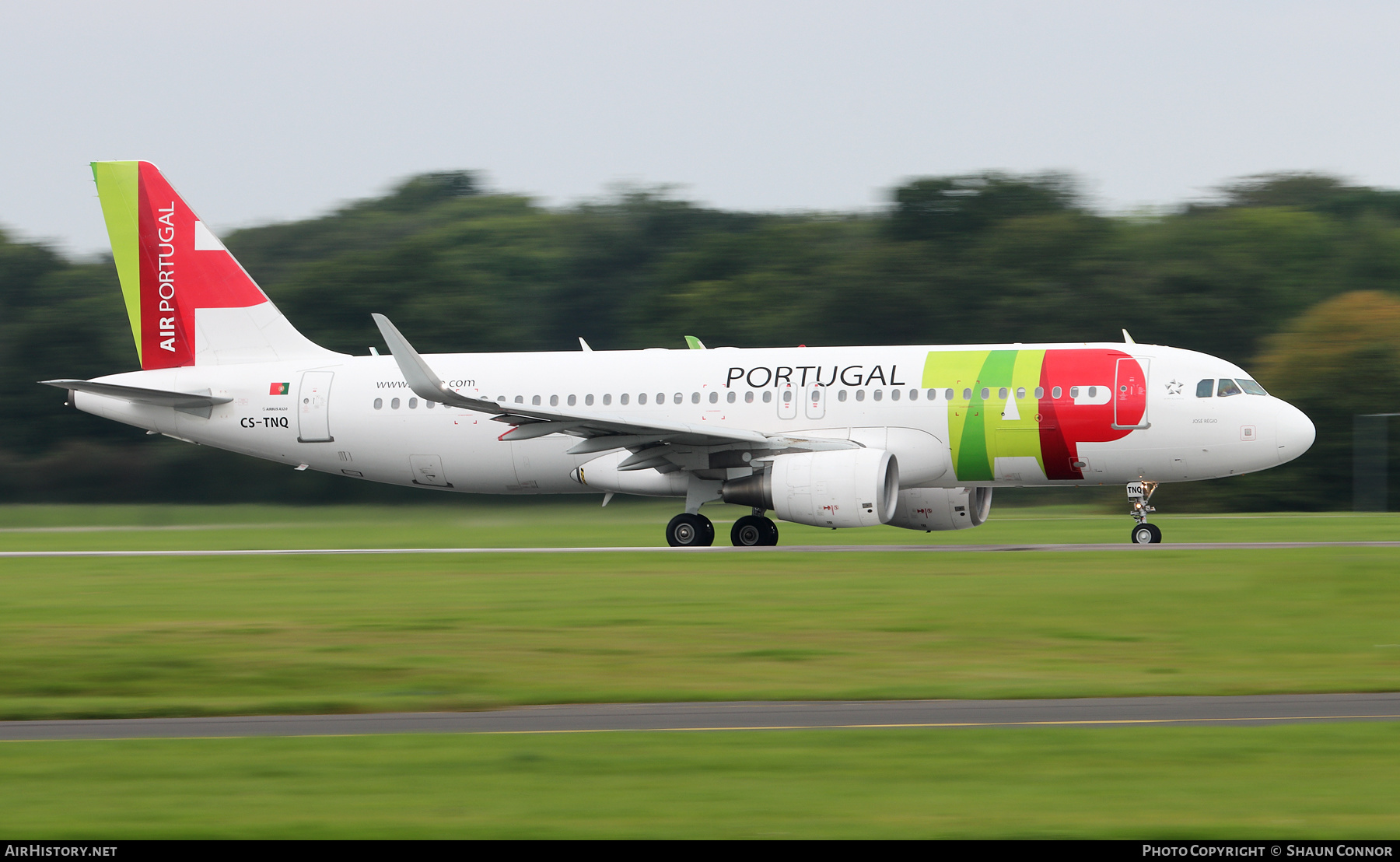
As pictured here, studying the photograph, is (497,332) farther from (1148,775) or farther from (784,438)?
(1148,775)

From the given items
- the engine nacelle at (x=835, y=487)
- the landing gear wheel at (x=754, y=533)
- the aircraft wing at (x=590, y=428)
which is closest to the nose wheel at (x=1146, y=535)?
the engine nacelle at (x=835, y=487)

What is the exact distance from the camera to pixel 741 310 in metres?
59.2

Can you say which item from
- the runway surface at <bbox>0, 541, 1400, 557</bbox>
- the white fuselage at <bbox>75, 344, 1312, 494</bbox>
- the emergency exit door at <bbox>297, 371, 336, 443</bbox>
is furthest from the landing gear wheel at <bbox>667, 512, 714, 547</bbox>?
the emergency exit door at <bbox>297, 371, 336, 443</bbox>

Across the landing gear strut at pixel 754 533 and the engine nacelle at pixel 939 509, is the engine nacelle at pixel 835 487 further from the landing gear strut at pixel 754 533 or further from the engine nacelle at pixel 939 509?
the engine nacelle at pixel 939 509

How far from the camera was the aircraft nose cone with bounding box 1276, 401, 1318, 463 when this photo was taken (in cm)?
2592

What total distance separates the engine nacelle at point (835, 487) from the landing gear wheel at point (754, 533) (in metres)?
1.42

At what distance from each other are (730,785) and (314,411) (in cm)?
2275

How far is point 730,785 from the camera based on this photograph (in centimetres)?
873

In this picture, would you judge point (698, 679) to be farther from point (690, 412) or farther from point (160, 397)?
point (160, 397)

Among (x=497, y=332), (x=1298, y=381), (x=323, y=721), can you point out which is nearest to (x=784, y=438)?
(x=323, y=721)

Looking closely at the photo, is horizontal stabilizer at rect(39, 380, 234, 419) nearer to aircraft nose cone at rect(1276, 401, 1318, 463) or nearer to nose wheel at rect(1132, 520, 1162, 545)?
nose wheel at rect(1132, 520, 1162, 545)

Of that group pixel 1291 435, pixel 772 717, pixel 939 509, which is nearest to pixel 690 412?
pixel 939 509

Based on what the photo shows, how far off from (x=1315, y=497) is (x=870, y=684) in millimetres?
33986

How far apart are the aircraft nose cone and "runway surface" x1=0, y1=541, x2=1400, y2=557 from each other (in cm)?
149
